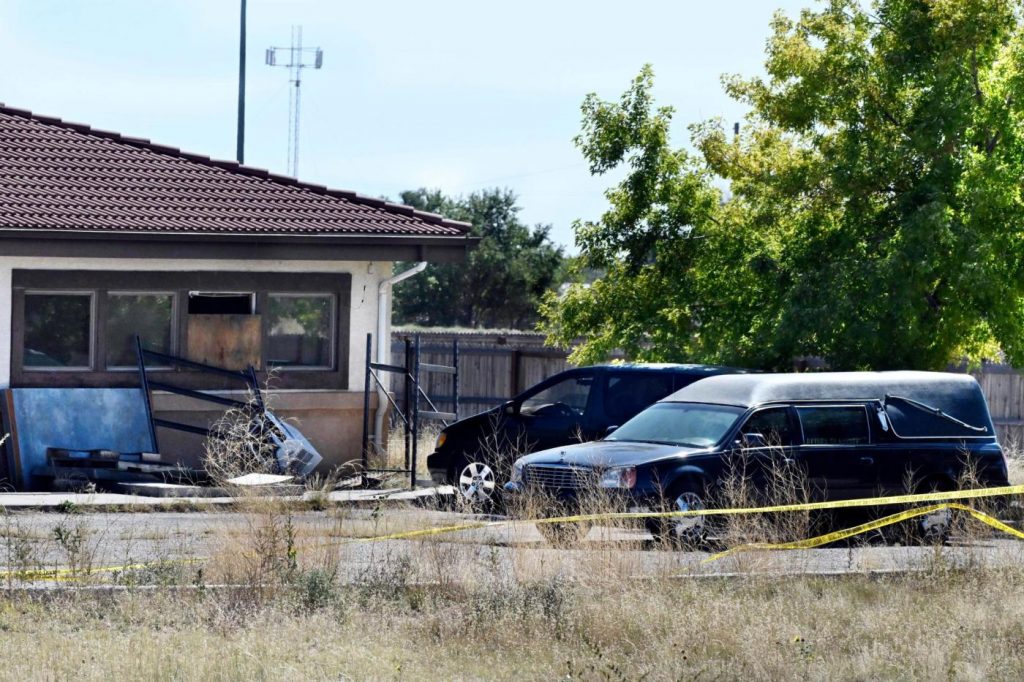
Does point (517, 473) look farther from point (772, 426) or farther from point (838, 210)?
point (838, 210)

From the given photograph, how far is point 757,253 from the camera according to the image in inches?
730

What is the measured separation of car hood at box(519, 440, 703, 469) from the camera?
13414 millimetres

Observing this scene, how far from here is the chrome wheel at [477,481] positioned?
16688 mm

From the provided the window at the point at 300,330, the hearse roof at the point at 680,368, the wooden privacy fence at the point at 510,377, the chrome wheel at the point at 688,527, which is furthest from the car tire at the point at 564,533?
the wooden privacy fence at the point at 510,377

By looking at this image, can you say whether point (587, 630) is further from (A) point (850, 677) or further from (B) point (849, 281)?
(B) point (849, 281)

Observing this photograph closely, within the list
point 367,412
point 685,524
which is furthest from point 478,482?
point 685,524

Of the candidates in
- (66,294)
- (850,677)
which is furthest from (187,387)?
(850,677)

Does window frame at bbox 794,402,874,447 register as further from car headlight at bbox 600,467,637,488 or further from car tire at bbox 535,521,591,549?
car tire at bbox 535,521,591,549

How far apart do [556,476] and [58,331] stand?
7612mm

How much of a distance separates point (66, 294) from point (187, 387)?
1861 mm

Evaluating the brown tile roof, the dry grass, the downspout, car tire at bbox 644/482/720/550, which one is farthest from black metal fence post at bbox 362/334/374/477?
the dry grass

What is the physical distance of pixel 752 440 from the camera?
13.8 meters

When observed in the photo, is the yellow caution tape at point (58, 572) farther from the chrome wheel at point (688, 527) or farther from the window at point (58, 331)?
the window at point (58, 331)

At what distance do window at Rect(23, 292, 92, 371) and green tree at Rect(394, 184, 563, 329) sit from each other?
35.3 metres
